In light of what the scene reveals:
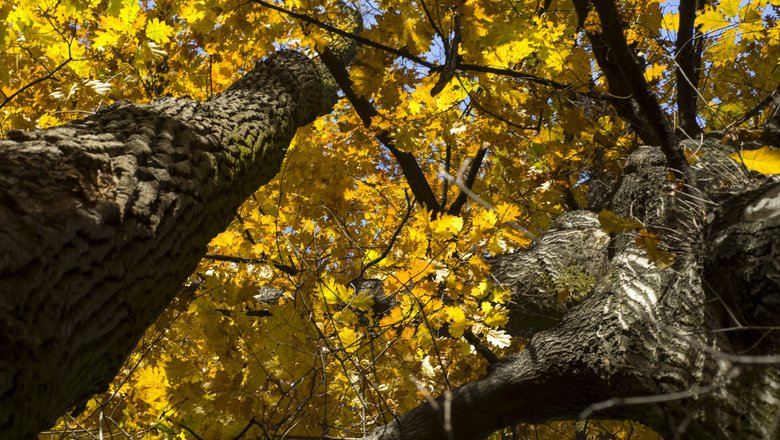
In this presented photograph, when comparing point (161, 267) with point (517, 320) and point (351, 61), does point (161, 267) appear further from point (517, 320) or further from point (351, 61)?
point (351, 61)

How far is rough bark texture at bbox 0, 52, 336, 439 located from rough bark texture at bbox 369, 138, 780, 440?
1.03 m

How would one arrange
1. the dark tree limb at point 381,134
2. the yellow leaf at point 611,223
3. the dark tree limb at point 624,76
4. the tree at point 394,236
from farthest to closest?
the dark tree limb at point 381,134 < the dark tree limb at point 624,76 < the yellow leaf at point 611,223 < the tree at point 394,236

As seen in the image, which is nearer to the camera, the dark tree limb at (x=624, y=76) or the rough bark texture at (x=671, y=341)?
the rough bark texture at (x=671, y=341)

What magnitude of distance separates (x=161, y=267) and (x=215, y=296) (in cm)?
153

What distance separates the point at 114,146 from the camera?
→ 168cm

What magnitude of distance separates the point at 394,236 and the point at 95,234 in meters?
2.14

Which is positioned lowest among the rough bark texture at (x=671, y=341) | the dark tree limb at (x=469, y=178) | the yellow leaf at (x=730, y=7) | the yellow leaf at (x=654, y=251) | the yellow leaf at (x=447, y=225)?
the rough bark texture at (x=671, y=341)

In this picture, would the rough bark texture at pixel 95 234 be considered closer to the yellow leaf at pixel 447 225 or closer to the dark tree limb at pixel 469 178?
the yellow leaf at pixel 447 225

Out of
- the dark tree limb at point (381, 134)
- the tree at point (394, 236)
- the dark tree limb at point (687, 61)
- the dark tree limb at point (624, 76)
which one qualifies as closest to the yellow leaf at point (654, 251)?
the tree at point (394, 236)

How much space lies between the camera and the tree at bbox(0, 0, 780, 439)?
55.9 inches

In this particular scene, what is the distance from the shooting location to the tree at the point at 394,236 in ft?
4.66

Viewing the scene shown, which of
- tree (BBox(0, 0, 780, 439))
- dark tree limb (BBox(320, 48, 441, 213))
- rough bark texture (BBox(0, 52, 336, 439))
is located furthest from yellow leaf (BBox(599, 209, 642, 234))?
dark tree limb (BBox(320, 48, 441, 213))

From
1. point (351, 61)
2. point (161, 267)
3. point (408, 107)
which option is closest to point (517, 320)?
point (408, 107)

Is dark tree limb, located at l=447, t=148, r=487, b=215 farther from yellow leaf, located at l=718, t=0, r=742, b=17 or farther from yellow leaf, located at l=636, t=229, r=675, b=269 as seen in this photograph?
yellow leaf, located at l=636, t=229, r=675, b=269
